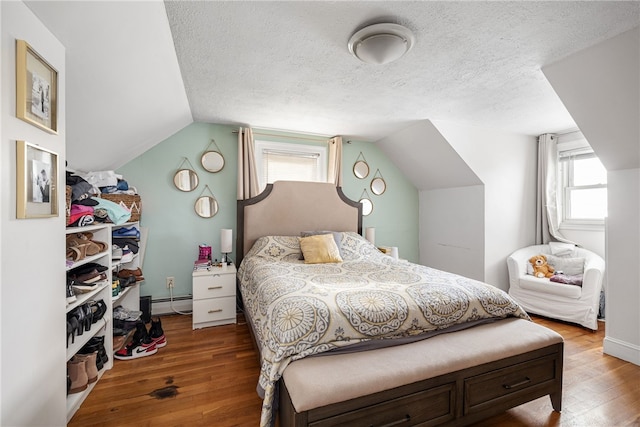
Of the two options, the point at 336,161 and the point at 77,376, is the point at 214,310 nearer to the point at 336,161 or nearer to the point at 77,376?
the point at 77,376

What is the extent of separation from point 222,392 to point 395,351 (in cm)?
117

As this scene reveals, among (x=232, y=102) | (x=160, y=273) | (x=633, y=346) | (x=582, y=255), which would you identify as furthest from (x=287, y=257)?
(x=582, y=255)

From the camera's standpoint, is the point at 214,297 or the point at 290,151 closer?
the point at 214,297

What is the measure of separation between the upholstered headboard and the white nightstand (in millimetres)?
505

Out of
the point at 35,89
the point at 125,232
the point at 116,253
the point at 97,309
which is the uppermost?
the point at 35,89

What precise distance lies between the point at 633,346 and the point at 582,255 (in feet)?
4.51

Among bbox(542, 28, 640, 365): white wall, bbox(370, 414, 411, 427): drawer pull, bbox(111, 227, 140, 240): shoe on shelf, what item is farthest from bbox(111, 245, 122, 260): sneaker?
bbox(542, 28, 640, 365): white wall

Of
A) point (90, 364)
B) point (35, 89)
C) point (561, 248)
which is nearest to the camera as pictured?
point (35, 89)

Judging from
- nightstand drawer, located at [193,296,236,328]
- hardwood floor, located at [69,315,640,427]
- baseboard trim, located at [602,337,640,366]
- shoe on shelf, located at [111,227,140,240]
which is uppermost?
shoe on shelf, located at [111,227,140,240]

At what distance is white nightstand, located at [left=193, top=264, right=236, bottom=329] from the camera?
275 centimetres

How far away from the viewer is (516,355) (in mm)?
1543

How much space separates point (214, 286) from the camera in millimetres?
2805

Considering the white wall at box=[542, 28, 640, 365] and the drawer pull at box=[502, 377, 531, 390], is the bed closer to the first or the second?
the drawer pull at box=[502, 377, 531, 390]

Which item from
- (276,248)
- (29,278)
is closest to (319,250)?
(276,248)
